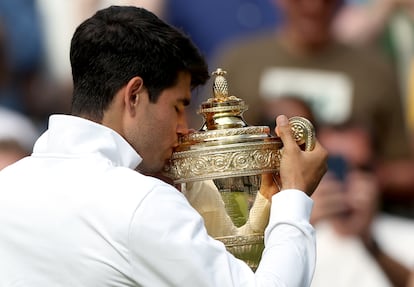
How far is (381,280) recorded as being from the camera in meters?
5.84

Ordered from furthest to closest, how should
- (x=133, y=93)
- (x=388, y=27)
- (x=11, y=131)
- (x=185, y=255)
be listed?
(x=388, y=27)
(x=11, y=131)
(x=133, y=93)
(x=185, y=255)

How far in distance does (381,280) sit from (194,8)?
66.0 inches

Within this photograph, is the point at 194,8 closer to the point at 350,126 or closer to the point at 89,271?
the point at 350,126

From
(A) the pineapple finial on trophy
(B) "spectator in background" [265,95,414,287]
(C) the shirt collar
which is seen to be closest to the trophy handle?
(A) the pineapple finial on trophy

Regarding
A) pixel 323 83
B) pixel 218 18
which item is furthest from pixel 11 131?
pixel 323 83

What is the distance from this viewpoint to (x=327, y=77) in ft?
21.2

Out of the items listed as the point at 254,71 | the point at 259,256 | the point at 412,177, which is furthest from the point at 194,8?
the point at 259,256

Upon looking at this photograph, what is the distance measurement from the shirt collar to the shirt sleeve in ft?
0.55

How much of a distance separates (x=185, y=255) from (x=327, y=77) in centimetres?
366

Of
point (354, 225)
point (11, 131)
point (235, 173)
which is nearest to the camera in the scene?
point (235, 173)

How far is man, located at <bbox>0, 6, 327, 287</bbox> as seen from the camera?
9.50ft

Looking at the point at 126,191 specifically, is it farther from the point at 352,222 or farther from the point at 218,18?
the point at 218,18

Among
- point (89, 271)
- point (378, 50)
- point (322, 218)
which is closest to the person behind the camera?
point (89, 271)

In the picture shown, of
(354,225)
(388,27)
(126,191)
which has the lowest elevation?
(354,225)
